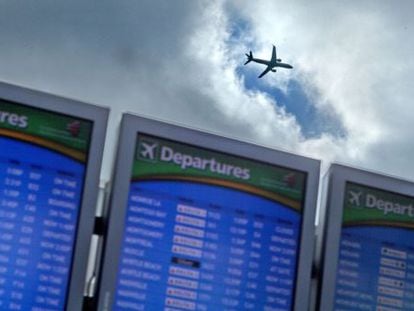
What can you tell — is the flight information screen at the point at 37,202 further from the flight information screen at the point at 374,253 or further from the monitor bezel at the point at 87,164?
the flight information screen at the point at 374,253

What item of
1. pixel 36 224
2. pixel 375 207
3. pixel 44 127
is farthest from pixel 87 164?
pixel 375 207

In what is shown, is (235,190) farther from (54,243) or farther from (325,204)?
(54,243)

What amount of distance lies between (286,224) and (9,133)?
258 centimetres

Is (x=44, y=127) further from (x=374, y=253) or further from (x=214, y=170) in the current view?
(x=374, y=253)

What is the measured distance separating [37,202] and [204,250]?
1.49 meters

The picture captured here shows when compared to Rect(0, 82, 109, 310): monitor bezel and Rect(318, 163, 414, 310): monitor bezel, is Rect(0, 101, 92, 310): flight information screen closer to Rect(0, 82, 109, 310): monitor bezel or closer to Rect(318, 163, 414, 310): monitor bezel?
Rect(0, 82, 109, 310): monitor bezel

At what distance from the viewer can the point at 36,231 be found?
7215mm

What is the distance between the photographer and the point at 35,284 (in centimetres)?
712

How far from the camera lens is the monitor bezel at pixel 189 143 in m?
7.34

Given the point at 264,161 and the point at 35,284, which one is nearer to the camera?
the point at 35,284

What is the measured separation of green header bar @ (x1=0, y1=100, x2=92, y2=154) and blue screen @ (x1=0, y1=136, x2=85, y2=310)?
76 millimetres

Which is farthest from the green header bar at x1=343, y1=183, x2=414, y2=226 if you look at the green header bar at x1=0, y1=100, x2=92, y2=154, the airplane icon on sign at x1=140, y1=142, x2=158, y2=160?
the green header bar at x1=0, y1=100, x2=92, y2=154

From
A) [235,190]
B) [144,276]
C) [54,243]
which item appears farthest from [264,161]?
[54,243]

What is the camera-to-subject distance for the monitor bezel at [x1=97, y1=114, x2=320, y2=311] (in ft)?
24.1
